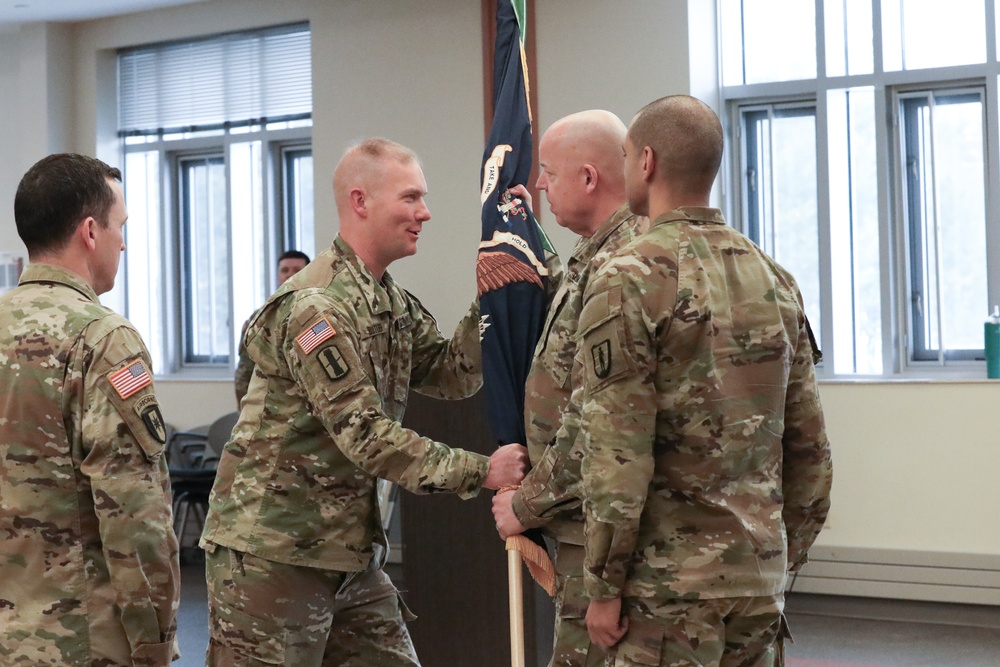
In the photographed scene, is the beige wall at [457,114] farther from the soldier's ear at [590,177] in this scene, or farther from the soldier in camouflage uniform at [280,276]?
the soldier's ear at [590,177]

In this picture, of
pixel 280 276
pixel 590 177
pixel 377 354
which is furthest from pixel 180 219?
pixel 590 177

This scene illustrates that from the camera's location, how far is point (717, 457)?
6.53ft

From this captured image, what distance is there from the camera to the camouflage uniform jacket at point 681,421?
1.96 metres

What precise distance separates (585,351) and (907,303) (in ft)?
15.1


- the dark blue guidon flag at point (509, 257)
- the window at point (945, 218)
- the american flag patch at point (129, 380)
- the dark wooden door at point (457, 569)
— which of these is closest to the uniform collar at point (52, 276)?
the american flag patch at point (129, 380)

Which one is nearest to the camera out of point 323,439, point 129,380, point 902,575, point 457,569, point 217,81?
point 129,380

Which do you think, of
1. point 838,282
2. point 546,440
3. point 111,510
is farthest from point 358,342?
point 838,282

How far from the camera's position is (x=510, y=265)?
2807mm

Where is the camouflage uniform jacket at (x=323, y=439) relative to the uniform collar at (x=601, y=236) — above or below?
below

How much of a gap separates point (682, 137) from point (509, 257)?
2.71ft

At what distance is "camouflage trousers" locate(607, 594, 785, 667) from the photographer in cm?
198

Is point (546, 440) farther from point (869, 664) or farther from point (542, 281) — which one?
point (869, 664)

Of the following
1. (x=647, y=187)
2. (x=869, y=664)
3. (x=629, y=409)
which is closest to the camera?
(x=629, y=409)

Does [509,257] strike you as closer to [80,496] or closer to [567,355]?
[567,355]
